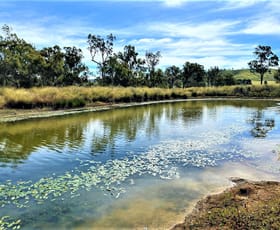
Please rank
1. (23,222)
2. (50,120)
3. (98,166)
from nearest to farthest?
(23,222) < (98,166) < (50,120)

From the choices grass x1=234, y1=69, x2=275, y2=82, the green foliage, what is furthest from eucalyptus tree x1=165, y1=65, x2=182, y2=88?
grass x1=234, y1=69, x2=275, y2=82

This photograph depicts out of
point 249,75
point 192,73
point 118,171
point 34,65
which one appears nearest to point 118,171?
point 118,171

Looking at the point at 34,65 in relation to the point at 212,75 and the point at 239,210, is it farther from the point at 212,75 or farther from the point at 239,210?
the point at 212,75

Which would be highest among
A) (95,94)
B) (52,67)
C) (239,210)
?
(52,67)

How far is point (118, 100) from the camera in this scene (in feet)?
127

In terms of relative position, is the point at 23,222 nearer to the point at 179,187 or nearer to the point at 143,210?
the point at 143,210

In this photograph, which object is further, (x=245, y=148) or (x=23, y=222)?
(x=245, y=148)

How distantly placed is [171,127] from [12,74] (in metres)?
25.1

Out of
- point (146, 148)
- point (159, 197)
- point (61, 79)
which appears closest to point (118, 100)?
point (61, 79)

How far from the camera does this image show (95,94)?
34.9 m

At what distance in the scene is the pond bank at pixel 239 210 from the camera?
5.47 metres

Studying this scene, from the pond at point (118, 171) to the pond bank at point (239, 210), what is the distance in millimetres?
530

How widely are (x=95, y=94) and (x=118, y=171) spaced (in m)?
25.7

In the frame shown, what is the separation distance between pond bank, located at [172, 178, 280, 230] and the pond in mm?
530
